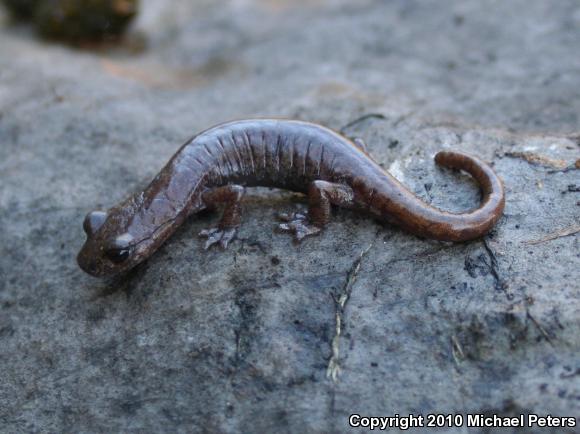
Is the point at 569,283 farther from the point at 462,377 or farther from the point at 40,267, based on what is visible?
the point at 40,267

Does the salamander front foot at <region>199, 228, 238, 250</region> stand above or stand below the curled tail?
below

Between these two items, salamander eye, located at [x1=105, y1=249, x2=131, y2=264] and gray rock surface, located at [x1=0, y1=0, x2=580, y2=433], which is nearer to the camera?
gray rock surface, located at [x1=0, y1=0, x2=580, y2=433]

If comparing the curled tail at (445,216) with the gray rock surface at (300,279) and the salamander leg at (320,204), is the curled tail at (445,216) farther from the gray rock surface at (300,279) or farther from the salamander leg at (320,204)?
the salamander leg at (320,204)

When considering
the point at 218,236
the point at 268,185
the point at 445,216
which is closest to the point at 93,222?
the point at 218,236

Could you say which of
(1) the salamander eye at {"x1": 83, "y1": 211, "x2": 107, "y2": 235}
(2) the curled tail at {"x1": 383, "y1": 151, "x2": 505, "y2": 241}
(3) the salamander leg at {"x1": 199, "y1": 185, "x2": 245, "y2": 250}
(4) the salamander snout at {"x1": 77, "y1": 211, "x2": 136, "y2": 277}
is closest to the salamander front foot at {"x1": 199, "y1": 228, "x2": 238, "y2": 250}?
(3) the salamander leg at {"x1": 199, "y1": 185, "x2": 245, "y2": 250}

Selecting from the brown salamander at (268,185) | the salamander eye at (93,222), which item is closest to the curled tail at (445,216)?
the brown salamander at (268,185)

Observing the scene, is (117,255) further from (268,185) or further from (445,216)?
(445,216)

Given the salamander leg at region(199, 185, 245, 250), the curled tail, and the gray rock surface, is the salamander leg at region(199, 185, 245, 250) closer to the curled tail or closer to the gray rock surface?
the gray rock surface

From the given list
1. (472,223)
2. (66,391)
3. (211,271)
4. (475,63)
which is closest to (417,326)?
(472,223)
